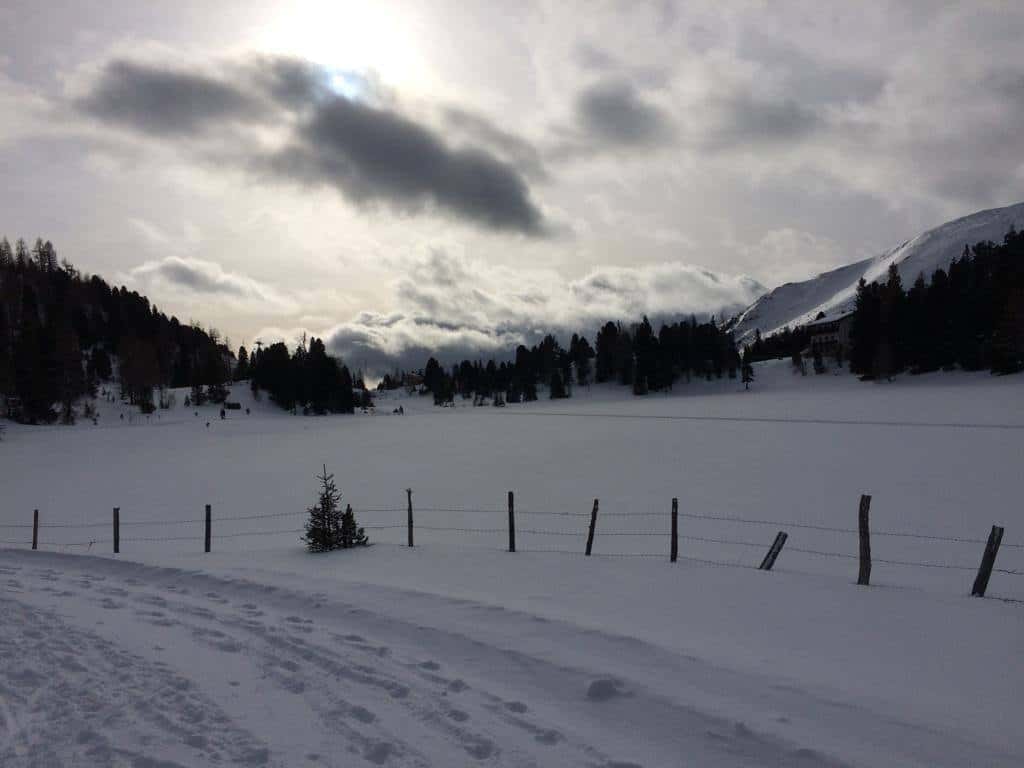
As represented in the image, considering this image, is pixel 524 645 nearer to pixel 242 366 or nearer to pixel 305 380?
pixel 305 380

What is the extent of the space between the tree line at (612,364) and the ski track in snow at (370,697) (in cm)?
10543

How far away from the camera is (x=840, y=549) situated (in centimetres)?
1705

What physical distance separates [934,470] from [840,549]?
1534 cm

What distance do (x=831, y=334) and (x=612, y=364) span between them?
54656mm

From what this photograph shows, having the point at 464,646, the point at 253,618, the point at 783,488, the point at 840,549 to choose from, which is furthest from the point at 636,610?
the point at 783,488

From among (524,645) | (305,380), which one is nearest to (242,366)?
(305,380)

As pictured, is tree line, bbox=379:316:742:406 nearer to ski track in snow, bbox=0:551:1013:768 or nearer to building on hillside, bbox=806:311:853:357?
building on hillside, bbox=806:311:853:357

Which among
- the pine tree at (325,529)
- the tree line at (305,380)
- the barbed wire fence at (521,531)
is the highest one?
the tree line at (305,380)

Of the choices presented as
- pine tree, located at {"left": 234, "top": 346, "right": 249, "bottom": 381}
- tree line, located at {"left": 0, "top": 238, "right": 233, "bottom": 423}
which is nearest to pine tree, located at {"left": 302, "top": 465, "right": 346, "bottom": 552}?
tree line, located at {"left": 0, "top": 238, "right": 233, "bottom": 423}

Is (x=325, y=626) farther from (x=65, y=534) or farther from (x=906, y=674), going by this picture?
(x=65, y=534)

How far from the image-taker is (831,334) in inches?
5285

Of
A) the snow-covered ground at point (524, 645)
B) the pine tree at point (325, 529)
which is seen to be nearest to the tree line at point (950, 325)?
the snow-covered ground at point (524, 645)

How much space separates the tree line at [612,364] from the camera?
372ft

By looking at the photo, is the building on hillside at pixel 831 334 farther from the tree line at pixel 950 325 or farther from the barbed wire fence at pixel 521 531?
the barbed wire fence at pixel 521 531
